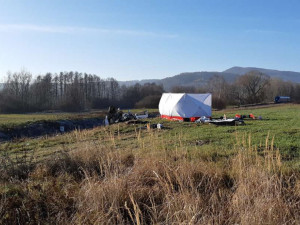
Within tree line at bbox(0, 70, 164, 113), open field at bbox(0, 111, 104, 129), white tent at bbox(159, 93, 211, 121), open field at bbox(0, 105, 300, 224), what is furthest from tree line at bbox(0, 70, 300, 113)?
open field at bbox(0, 105, 300, 224)

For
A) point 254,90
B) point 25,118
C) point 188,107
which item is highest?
point 254,90

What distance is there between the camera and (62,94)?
8319 centimetres

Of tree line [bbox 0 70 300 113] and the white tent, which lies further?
tree line [bbox 0 70 300 113]

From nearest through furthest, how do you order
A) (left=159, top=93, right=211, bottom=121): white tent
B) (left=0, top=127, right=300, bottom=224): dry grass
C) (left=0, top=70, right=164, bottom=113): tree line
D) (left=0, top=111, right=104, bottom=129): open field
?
(left=0, top=127, right=300, bottom=224): dry grass, (left=159, top=93, right=211, bottom=121): white tent, (left=0, top=111, right=104, bottom=129): open field, (left=0, top=70, right=164, bottom=113): tree line

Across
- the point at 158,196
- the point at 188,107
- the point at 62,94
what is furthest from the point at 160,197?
the point at 62,94

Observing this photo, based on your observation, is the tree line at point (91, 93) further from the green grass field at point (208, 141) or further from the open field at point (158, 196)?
the open field at point (158, 196)

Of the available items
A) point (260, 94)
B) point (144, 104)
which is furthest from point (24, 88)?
point (260, 94)

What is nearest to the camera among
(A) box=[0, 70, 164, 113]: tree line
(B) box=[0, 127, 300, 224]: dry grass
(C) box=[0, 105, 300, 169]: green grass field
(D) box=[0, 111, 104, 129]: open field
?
(B) box=[0, 127, 300, 224]: dry grass

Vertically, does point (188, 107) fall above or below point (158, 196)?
above

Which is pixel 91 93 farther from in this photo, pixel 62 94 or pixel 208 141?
pixel 208 141

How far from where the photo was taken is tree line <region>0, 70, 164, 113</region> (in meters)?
62.4

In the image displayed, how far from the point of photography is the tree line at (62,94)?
2458 inches

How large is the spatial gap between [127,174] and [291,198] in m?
2.67

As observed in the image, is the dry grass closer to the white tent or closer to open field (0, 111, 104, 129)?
the white tent
